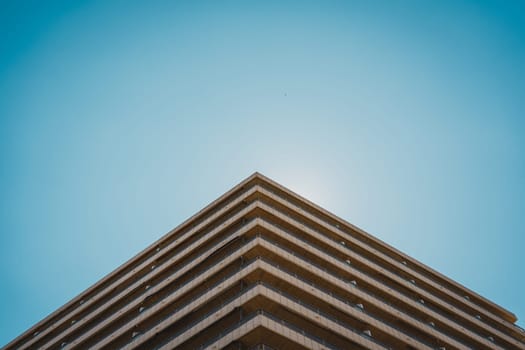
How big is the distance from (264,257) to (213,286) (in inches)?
144

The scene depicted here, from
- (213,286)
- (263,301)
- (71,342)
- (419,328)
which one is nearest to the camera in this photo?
(263,301)

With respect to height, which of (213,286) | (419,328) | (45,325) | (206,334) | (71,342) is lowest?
(419,328)

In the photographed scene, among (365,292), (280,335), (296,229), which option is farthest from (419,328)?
(280,335)

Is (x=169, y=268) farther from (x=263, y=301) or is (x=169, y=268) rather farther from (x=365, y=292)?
(x=365, y=292)

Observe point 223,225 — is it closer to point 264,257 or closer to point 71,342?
point 264,257

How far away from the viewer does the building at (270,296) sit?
69.3 feet

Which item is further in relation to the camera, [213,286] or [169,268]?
[169,268]

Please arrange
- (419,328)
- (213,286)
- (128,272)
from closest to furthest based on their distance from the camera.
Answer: (213,286), (419,328), (128,272)

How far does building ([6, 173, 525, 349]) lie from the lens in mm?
21125

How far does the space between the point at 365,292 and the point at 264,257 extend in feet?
26.1

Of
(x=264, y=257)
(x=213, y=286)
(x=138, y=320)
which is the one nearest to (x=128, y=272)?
(x=138, y=320)

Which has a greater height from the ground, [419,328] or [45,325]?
[45,325]

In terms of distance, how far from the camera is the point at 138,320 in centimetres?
2581

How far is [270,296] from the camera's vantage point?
20516 mm
